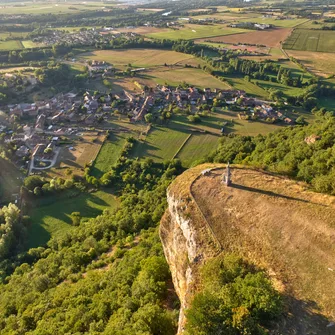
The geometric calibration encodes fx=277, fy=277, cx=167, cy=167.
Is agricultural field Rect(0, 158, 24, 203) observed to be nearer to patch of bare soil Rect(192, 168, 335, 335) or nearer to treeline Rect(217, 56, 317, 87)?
patch of bare soil Rect(192, 168, 335, 335)

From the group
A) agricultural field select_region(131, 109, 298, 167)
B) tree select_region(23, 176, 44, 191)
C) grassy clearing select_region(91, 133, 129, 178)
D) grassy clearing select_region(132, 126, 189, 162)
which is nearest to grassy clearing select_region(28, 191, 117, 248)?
tree select_region(23, 176, 44, 191)

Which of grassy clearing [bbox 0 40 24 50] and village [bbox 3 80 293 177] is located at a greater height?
grassy clearing [bbox 0 40 24 50]

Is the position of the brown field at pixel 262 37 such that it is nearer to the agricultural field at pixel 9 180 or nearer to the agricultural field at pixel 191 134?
the agricultural field at pixel 191 134

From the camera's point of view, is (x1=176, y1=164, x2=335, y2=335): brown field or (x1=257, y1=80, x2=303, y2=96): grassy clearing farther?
(x1=257, y1=80, x2=303, y2=96): grassy clearing

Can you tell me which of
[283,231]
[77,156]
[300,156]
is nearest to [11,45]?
[77,156]

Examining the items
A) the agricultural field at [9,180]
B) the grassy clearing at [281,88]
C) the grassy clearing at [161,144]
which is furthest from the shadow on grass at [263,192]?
the grassy clearing at [281,88]

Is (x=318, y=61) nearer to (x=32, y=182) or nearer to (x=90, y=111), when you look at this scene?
(x=90, y=111)
